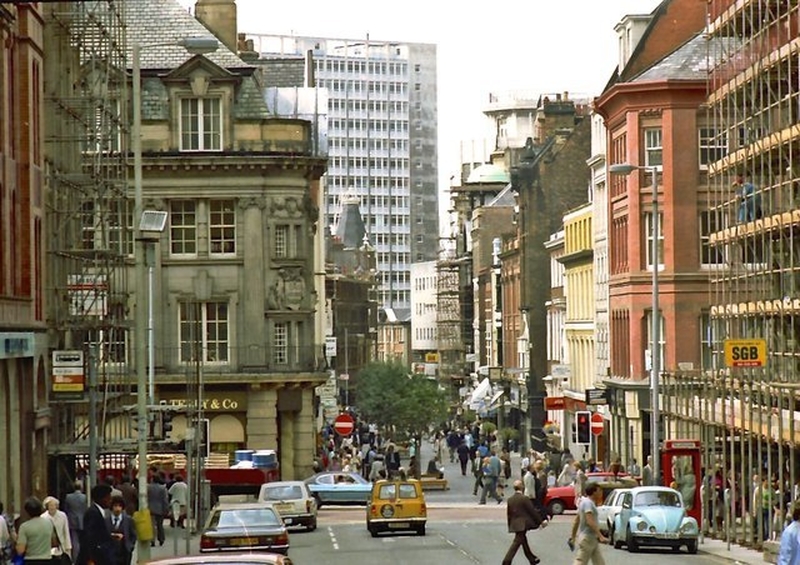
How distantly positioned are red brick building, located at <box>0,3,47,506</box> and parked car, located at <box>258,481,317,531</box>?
7.95m

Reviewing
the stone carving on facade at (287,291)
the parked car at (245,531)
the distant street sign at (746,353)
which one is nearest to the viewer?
the parked car at (245,531)

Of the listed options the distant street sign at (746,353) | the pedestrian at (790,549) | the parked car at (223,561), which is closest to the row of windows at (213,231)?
the distant street sign at (746,353)

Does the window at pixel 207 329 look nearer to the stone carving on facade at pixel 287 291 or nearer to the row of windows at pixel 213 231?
the stone carving on facade at pixel 287 291

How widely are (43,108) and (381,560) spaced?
43.6 ft

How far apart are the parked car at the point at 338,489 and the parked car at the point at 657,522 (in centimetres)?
2256

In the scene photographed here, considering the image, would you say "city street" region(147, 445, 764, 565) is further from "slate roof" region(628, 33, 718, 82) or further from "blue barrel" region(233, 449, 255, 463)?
"slate roof" region(628, 33, 718, 82)

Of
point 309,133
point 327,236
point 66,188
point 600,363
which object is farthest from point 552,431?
point 327,236

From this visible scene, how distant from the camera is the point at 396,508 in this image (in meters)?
48.3

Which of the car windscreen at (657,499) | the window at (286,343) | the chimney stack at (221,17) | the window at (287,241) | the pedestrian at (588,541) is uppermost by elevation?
the chimney stack at (221,17)

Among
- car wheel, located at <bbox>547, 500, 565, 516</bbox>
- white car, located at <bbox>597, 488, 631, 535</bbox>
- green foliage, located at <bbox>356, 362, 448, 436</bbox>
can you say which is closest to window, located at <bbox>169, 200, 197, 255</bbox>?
car wheel, located at <bbox>547, 500, 565, 516</bbox>

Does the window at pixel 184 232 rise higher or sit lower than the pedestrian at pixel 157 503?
higher

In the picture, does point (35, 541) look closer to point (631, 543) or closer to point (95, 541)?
point (95, 541)

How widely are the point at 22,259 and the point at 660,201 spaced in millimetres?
34686

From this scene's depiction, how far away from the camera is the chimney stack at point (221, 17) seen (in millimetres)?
→ 79062
